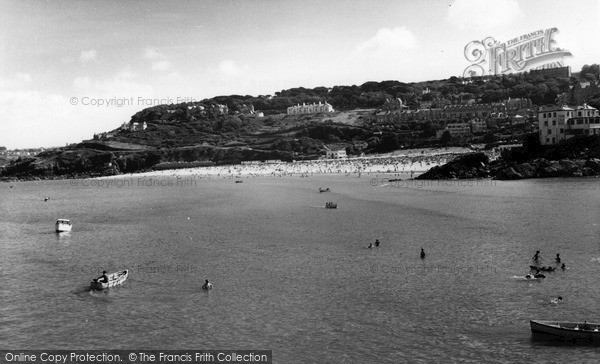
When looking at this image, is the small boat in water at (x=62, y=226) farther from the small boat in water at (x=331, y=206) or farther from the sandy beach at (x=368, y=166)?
the sandy beach at (x=368, y=166)

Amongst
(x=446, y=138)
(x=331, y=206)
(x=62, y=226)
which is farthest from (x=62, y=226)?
(x=446, y=138)

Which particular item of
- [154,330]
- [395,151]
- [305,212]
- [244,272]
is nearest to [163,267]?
[244,272]

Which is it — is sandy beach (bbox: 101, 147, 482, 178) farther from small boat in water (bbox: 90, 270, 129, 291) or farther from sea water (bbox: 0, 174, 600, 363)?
small boat in water (bbox: 90, 270, 129, 291)

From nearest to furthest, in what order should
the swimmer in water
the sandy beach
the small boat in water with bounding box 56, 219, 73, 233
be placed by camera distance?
the swimmer in water < the small boat in water with bounding box 56, 219, 73, 233 < the sandy beach

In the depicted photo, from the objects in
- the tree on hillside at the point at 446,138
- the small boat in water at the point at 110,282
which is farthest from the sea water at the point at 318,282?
the tree on hillside at the point at 446,138

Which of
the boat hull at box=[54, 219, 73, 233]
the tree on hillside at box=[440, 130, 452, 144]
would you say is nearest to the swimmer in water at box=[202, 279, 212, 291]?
the boat hull at box=[54, 219, 73, 233]

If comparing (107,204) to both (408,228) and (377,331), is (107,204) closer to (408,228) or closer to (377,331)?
(408,228)

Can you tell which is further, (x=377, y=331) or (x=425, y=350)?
(x=377, y=331)
